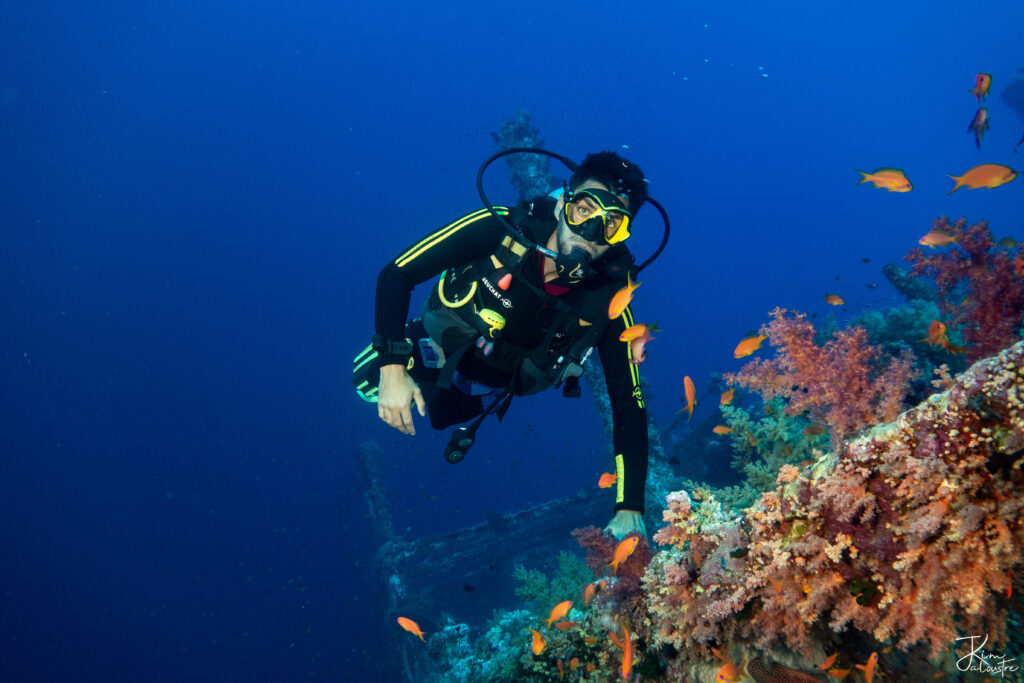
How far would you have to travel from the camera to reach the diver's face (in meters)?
3.53

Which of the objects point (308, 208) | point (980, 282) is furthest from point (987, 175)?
point (308, 208)

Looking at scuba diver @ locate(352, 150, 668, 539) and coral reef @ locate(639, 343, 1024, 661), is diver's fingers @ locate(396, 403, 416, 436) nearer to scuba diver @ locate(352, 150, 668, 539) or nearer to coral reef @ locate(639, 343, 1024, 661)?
scuba diver @ locate(352, 150, 668, 539)

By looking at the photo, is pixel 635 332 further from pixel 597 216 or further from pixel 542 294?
pixel 597 216

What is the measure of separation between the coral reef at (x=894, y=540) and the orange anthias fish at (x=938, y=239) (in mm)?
3679

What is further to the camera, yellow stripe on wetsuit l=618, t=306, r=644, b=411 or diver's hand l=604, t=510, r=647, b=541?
yellow stripe on wetsuit l=618, t=306, r=644, b=411

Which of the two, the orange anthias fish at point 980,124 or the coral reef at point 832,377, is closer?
the coral reef at point 832,377

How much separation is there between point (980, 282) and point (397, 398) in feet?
17.0

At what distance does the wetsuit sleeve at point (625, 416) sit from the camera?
3236 millimetres

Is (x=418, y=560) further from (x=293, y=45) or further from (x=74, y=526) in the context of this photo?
(x=293, y=45)

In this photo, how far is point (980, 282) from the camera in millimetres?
3979

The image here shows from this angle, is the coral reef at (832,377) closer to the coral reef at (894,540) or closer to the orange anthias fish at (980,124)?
the coral reef at (894,540)

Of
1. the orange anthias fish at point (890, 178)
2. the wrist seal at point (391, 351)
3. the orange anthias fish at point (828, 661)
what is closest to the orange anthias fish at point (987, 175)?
the orange anthias fish at point (890, 178)

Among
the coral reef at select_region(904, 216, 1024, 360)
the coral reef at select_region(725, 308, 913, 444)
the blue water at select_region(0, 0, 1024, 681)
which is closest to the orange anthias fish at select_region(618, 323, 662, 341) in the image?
the coral reef at select_region(725, 308, 913, 444)

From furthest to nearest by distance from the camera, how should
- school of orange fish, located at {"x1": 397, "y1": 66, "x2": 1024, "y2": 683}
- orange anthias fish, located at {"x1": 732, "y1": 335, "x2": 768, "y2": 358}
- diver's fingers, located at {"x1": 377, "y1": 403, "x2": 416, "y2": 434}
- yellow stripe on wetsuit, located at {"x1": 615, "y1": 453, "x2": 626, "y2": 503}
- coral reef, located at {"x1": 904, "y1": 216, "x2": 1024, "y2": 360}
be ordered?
orange anthias fish, located at {"x1": 732, "y1": 335, "x2": 768, "y2": 358} < coral reef, located at {"x1": 904, "y1": 216, "x2": 1024, "y2": 360} < yellow stripe on wetsuit, located at {"x1": 615, "y1": 453, "x2": 626, "y2": 503} < diver's fingers, located at {"x1": 377, "y1": 403, "x2": 416, "y2": 434} < school of orange fish, located at {"x1": 397, "y1": 66, "x2": 1024, "y2": 683}
